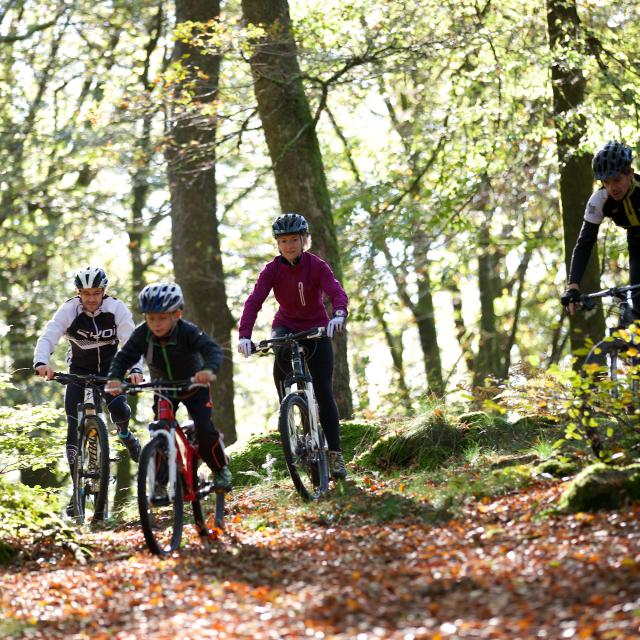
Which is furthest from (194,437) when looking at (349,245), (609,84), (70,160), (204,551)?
(70,160)

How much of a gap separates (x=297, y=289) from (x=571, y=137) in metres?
5.80

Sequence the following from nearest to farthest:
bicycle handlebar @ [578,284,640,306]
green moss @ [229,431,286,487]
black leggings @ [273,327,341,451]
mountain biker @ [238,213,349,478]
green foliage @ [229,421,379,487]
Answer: bicycle handlebar @ [578,284,640,306] → mountain biker @ [238,213,349,478] → black leggings @ [273,327,341,451] → green moss @ [229,431,286,487] → green foliage @ [229,421,379,487]

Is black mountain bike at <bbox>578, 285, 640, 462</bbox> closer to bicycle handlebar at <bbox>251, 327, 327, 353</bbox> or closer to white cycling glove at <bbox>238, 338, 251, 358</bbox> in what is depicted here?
bicycle handlebar at <bbox>251, 327, 327, 353</bbox>

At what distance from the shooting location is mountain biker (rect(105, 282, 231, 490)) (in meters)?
6.93

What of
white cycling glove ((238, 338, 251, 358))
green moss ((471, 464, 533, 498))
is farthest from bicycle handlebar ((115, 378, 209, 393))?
green moss ((471, 464, 533, 498))

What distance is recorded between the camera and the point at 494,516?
21.1ft

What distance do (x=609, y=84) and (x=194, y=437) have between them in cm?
856

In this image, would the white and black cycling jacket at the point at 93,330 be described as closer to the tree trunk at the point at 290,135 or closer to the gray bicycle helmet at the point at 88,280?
the gray bicycle helmet at the point at 88,280

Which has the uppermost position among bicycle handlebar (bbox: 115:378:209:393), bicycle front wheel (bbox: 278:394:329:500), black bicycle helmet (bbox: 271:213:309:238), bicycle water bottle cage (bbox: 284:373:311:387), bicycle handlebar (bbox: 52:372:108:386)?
black bicycle helmet (bbox: 271:213:309:238)

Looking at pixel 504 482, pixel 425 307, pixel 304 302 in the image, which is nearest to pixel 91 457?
pixel 304 302

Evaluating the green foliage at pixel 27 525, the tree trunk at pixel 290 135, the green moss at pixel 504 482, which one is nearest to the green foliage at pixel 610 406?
the green moss at pixel 504 482

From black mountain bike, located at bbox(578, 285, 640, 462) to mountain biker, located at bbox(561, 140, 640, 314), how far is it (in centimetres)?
21

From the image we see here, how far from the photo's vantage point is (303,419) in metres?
8.40

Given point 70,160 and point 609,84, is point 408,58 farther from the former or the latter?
point 70,160
